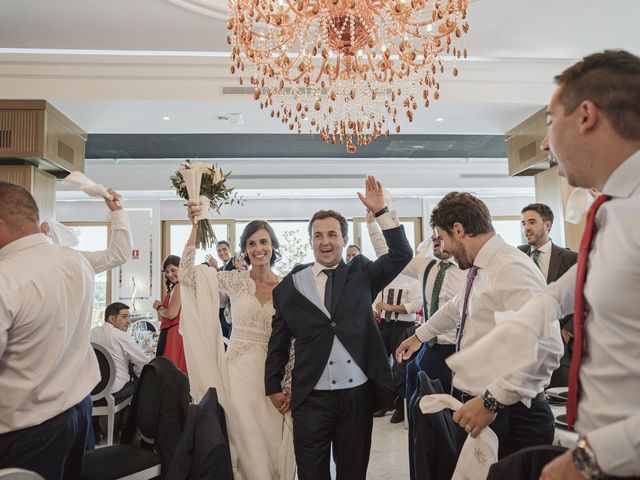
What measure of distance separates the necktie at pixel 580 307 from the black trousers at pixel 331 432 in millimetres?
1409

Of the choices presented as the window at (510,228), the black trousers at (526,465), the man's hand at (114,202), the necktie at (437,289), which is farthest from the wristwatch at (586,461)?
the window at (510,228)

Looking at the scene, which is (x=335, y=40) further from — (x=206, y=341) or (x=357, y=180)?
(x=357, y=180)

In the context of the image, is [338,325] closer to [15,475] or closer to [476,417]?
[476,417]

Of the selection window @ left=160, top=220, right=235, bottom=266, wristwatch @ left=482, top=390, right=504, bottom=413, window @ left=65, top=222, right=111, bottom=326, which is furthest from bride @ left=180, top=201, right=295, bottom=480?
window @ left=65, top=222, right=111, bottom=326

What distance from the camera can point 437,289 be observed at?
381 centimetres

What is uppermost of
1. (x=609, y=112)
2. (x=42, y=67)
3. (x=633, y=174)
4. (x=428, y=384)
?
(x=42, y=67)

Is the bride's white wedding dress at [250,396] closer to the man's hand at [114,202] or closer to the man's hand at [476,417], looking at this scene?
the man's hand at [114,202]

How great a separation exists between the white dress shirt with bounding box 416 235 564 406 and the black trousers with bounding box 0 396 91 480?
1.51 meters

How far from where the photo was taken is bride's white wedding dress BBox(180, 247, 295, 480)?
2.55 m

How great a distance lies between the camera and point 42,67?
5508mm

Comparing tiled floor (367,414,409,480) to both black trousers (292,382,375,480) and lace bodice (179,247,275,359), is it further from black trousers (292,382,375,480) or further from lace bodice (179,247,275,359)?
lace bodice (179,247,275,359)

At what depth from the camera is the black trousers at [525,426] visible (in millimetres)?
1919

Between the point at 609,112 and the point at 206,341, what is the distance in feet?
7.35

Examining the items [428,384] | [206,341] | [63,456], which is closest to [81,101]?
[206,341]
